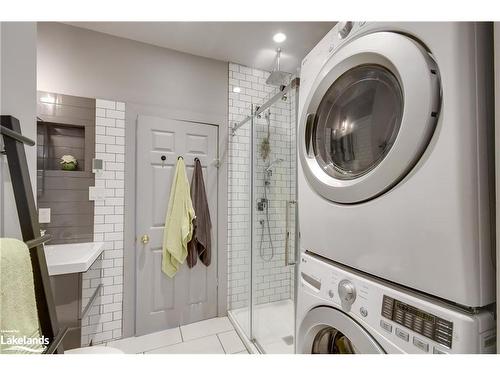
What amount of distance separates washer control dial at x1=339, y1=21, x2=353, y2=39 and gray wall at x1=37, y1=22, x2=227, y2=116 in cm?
158

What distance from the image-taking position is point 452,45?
1.58 feet

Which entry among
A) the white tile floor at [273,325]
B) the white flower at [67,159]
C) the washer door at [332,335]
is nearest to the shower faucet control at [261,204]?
the white tile floor at [273,325]

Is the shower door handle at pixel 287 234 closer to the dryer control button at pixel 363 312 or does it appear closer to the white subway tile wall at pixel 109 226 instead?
the dryer control button at pixel 363 312

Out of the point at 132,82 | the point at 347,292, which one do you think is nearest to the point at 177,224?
the point at 132,82

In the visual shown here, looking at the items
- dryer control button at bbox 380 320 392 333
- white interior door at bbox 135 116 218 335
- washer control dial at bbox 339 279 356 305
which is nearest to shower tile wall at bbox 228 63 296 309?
white interior door at bbox 135 116 218 335

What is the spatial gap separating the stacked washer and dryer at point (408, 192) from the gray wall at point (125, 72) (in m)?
1.59

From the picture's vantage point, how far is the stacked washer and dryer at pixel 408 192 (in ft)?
1.54

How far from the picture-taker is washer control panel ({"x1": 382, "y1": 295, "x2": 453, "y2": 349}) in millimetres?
484

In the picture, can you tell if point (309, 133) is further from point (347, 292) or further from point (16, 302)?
point (16, 302)

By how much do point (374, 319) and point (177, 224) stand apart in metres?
1.63

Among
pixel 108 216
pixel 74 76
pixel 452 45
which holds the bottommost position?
pixel 108 216

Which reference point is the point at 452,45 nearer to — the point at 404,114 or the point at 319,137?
the point at 404,114
